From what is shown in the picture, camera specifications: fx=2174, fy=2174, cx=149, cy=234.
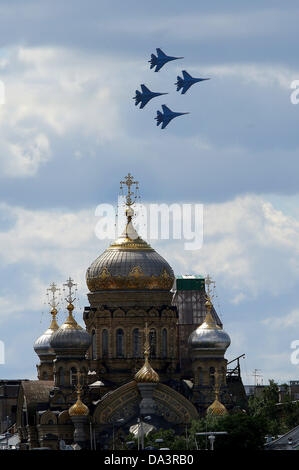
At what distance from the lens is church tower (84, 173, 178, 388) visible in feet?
522

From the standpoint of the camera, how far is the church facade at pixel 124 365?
6068 inches

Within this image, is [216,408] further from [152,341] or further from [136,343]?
[136,343]

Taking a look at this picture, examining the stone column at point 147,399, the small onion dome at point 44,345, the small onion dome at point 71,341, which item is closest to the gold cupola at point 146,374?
the stone column at point 147,399

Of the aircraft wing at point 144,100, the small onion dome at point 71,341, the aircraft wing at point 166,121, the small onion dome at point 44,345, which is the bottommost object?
the small onion dome at point 71,341

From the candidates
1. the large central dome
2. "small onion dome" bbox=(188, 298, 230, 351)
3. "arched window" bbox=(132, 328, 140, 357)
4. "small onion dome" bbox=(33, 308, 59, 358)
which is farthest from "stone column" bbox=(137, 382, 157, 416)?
"small onion dome" bbox=(33, 308, 59, 358)

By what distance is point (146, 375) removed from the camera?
505 ft

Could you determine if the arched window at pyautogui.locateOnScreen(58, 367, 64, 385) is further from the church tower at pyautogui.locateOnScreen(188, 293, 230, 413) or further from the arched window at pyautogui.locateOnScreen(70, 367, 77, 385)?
the church tower at pyautogui.locateOnScreen(188, 293, 230, 413)

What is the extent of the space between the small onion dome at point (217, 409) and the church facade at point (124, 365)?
71 mm

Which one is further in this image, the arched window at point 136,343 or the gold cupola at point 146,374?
the arched window at point 136,343

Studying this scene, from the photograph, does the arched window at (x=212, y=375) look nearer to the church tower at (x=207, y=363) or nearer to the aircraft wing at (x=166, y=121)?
the church tower at (x=207, y=363)

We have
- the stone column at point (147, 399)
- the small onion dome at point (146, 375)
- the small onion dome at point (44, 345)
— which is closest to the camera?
the stone column at point (147, 399)

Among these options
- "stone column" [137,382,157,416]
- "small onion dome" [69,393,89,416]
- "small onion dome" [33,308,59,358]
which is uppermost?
"small onion dome" [33,308,59,358]

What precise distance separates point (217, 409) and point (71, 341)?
11673 mm
